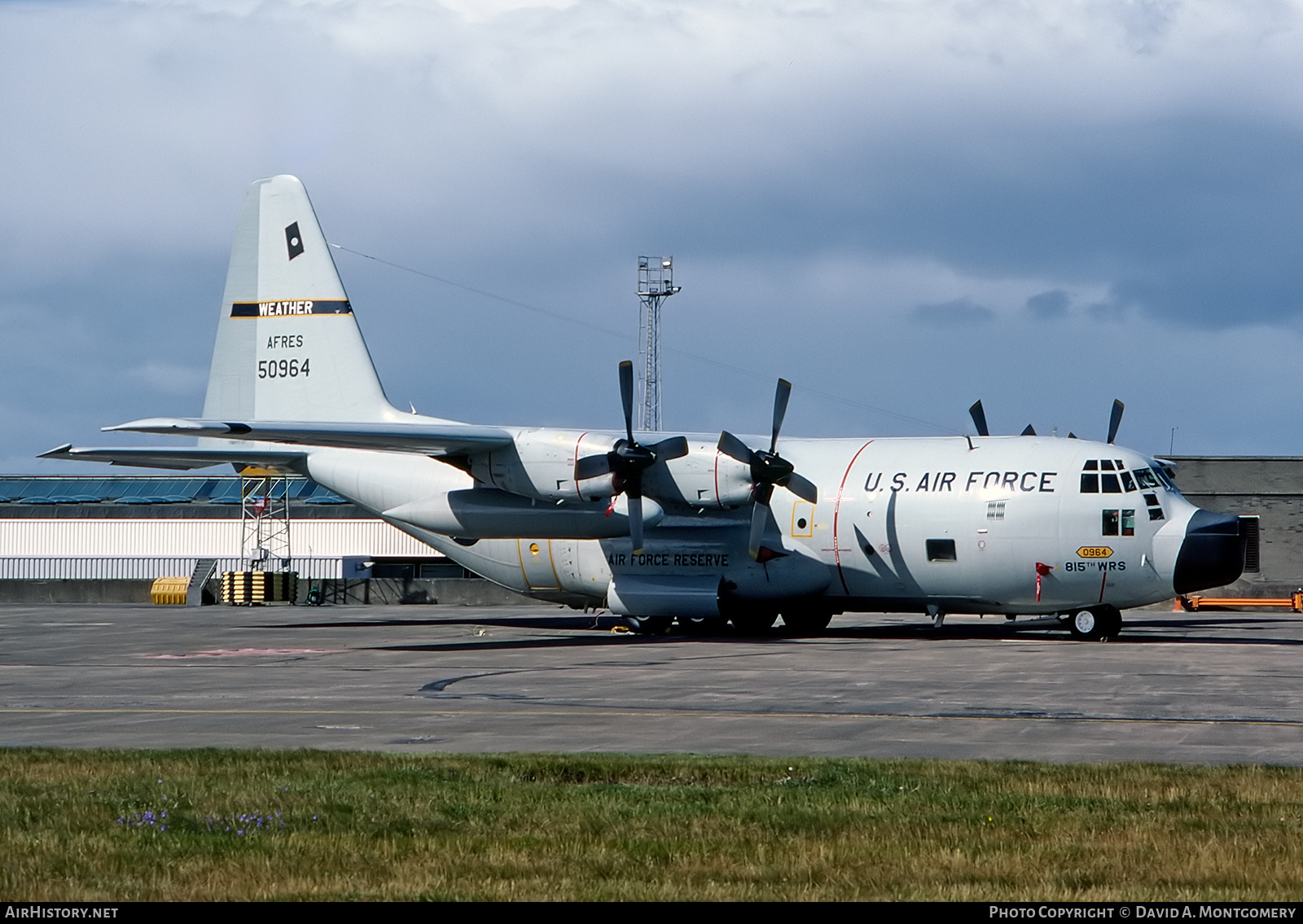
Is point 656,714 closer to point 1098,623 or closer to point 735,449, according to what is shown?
point 735,449

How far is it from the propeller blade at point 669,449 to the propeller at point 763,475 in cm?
86

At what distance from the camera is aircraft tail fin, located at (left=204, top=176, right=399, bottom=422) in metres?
36.9

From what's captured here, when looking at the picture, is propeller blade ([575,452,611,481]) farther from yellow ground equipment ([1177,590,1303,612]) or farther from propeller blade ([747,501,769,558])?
yellow ground equipment ([1177,590,1303,612])

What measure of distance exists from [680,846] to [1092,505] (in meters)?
21.7

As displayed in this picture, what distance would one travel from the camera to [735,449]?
98.9ft

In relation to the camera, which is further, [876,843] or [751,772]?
[751,772]

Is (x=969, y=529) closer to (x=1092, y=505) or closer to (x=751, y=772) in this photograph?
(x=1092, y=505)

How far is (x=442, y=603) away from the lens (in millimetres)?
54375

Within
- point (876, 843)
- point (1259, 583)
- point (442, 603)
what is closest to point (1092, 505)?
point (876, 843)

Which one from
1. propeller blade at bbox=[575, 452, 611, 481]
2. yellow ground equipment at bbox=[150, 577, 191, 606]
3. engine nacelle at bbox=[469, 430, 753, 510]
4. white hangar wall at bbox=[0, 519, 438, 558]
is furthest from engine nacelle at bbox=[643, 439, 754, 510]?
white hangar wall at bbox=[0, 519, 438, 558]

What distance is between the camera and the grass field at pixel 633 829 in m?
7.98

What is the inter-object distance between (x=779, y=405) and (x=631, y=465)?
396cm

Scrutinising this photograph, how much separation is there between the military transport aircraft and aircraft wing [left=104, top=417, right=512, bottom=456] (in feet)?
0.20

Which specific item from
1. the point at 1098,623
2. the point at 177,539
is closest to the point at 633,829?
the point at 1098,623
